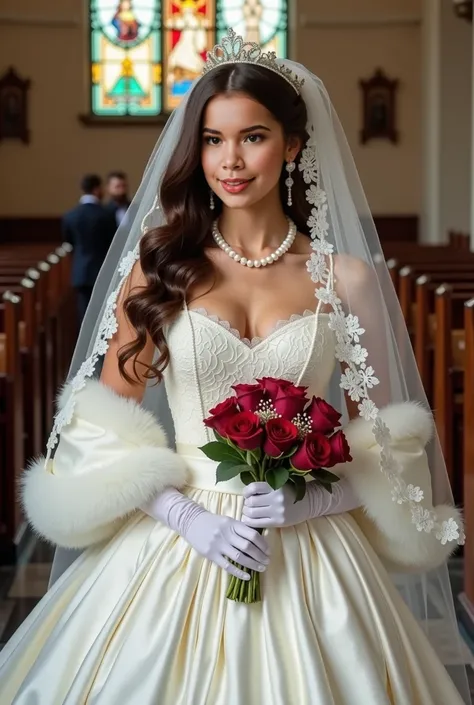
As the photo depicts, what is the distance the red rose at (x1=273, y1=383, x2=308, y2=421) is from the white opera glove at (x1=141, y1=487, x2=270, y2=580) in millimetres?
236

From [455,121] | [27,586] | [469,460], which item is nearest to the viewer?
[469,460]

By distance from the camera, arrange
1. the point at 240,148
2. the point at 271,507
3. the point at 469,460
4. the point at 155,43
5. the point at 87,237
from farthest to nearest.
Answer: the point at 155,43 → the point at 87,237 → the point at 469,460 → the point at 240,148 → the point at 271,507

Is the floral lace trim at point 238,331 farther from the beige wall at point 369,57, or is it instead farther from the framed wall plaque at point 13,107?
the framed wall plaque at point 13,107

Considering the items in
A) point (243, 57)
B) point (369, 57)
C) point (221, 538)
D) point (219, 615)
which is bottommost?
point (219, 615)

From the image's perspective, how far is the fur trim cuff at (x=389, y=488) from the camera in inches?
97.8

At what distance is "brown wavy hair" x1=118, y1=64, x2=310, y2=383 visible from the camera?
243 centimetres

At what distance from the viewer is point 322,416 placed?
2225 mm

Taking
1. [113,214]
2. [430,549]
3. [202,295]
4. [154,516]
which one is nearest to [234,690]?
[154,516]

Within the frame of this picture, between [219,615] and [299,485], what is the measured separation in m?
0.30

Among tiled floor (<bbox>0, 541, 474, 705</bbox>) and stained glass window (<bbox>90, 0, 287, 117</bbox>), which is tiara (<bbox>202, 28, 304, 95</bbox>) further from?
stained glass window (<bbox>90, 0, 287, 117</bbox>)

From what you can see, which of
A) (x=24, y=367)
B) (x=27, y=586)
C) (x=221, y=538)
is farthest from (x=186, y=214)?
(x=24, y=367)

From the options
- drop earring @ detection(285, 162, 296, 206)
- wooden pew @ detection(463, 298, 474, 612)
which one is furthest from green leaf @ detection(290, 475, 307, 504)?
wooden pew @ detection(463, 298, 474, 612)

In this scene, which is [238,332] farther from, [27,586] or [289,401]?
[27,586]

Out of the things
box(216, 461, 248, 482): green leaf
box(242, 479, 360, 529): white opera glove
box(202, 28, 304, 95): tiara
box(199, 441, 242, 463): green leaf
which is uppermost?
box(202, 28, 304, 95): tiara
